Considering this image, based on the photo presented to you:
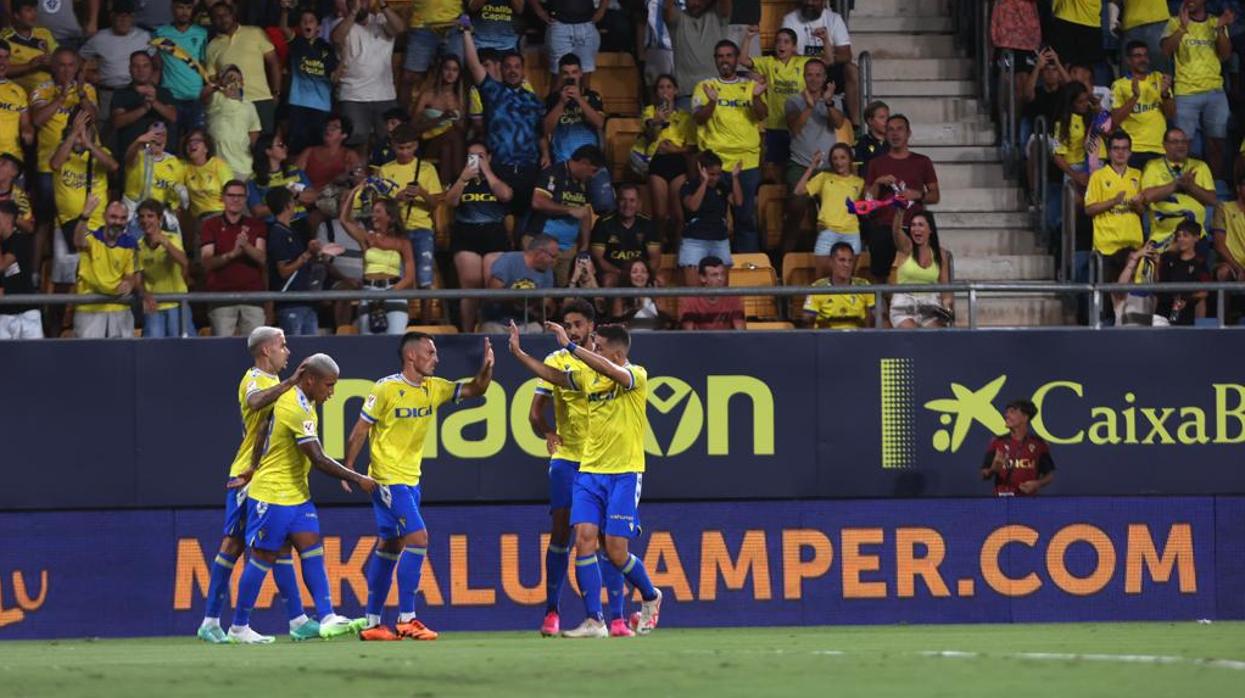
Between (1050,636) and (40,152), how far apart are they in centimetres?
939

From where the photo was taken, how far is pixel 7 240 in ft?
55.3

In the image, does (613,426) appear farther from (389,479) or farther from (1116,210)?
(1116,210)

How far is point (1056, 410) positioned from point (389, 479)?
19.0 feet

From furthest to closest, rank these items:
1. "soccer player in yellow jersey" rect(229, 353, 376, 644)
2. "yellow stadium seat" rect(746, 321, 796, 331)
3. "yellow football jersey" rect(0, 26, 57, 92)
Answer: "yellow football jersey" rect(0, 26, 57, 92), "yellow stadium seat" rect(746, 321, 796, 331), "soccer player in yellow jersey" rect(229, 353, 376, 644)

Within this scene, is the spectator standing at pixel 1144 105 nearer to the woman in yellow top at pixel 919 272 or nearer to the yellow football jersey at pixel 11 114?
the woman in yellow top at pixel 919 272

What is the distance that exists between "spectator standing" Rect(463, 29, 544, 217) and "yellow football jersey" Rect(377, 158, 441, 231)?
1.87 ft

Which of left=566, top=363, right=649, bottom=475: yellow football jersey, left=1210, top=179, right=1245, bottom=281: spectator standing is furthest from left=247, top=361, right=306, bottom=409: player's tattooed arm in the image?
left=1210, top=179, right=1245, bottom=281: spectator standing

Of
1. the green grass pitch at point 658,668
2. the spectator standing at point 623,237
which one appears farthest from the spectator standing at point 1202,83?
the green grass pitch at point 658,668

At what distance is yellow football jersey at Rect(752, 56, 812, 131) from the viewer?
62.7ft

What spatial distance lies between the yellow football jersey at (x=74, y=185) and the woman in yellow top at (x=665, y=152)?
4.59 metres

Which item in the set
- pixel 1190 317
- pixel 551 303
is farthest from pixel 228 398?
pixel 1190 317

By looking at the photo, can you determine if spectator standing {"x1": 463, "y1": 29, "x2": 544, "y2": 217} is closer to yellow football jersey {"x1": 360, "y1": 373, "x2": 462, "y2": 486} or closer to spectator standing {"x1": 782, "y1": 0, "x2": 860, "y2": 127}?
spectator standing {"x1": 782, "y1": 0, "x2": 860, "y2": 127}

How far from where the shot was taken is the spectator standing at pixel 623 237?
17403mm

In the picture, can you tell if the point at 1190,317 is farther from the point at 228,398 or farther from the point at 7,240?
the point at 7,240
